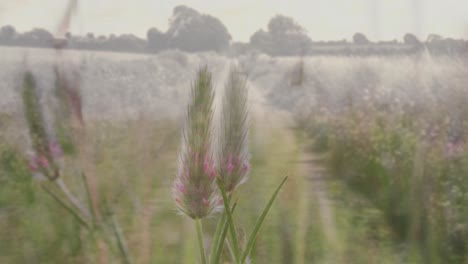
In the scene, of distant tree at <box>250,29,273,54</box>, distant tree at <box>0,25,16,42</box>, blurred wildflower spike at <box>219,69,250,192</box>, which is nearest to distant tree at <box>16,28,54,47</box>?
distant tree at <box>0,25,16,42</box>

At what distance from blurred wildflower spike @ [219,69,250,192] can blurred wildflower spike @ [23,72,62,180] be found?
23cm

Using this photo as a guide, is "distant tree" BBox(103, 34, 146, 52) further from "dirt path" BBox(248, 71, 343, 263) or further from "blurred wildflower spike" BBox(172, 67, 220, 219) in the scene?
"blurred wildflower spike" BBox(172, 67, 220, 219)

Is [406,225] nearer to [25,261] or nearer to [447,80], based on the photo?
[447,80]

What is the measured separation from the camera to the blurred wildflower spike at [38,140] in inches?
26.0

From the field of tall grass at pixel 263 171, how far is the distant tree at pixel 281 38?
0.10ft

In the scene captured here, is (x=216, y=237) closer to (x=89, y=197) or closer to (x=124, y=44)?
(x=89, y=197)

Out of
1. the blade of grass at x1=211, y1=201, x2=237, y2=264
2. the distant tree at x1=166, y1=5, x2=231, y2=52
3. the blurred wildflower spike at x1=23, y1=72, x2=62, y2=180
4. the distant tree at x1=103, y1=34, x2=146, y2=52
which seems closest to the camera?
the blade of grass at x1=211, y1=201, x2=237, y2=264

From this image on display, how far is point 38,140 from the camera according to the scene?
0.79 metres

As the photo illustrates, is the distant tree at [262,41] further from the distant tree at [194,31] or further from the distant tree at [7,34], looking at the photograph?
the distant tree at [7,34]

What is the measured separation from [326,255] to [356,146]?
65cm

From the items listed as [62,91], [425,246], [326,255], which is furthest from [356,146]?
[62,91]

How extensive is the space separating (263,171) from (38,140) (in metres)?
0.59

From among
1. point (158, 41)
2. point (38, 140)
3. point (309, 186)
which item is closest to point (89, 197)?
point (38, 140)

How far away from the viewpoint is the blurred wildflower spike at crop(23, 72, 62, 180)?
0.66m
